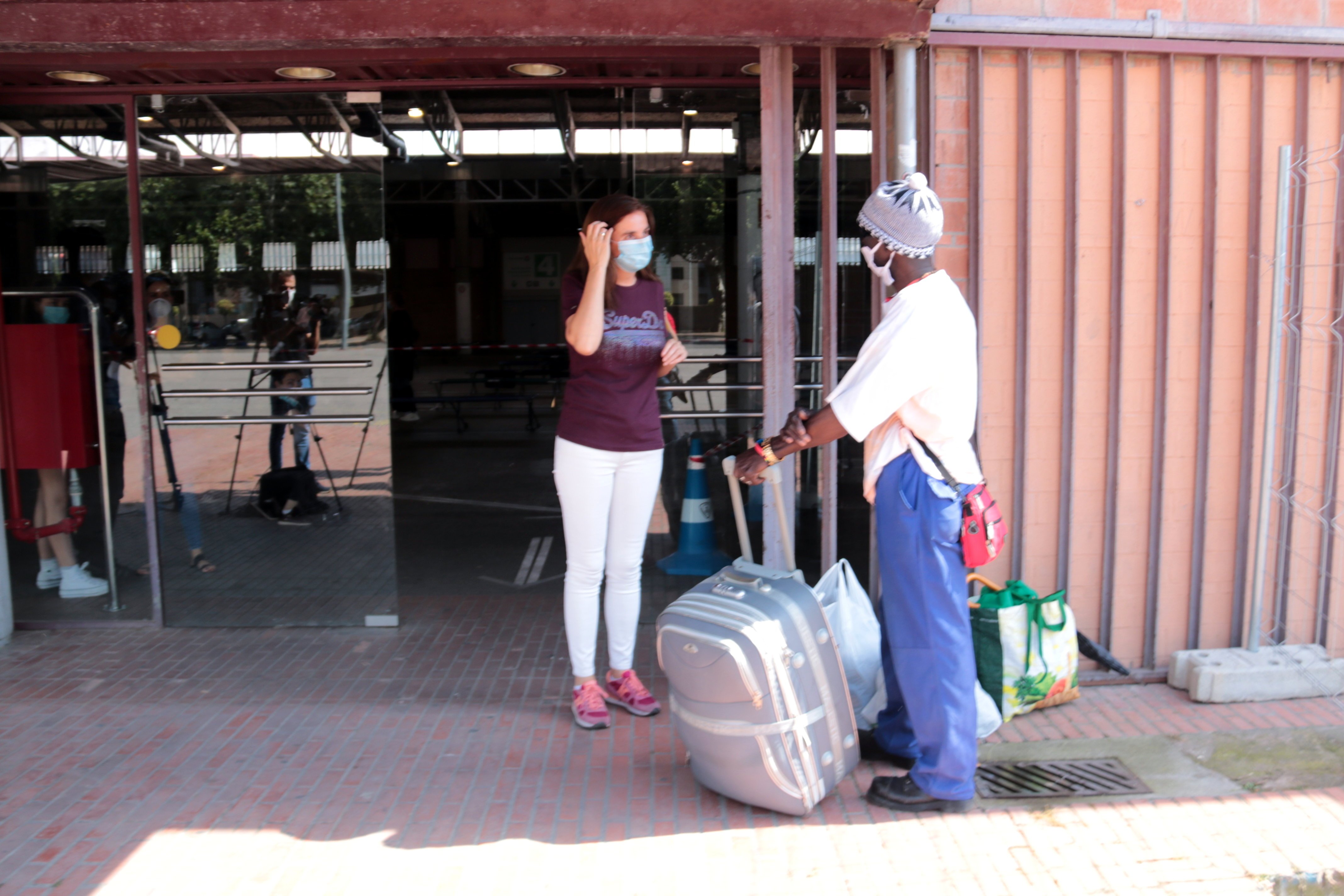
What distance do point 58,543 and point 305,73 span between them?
2.70 metres

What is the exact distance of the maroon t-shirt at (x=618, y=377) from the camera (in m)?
3.72

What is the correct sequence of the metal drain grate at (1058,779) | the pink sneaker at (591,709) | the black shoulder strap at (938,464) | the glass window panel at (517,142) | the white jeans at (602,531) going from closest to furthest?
the black shoulder strap at (938,464), the metal drain grate at (1058,779), the white jeans at (602,531), the pink sneaker at (591,709), the glass window panel at (517,142)

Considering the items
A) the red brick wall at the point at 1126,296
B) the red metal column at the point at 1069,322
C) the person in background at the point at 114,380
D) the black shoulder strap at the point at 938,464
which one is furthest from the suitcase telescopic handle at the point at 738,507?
the person in background at the point at 114,380

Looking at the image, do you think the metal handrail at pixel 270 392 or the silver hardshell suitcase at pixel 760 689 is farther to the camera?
the metal handrail at pixel 270 392

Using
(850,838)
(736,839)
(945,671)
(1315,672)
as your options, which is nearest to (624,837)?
(736,839)

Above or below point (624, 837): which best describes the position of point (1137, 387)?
above

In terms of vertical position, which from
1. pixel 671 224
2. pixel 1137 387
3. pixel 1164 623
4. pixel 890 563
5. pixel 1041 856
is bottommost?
pixel 1041 856

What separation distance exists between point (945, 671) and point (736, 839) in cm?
81

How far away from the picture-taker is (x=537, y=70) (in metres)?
4.80

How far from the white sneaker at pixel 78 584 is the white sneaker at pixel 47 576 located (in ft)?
0.11

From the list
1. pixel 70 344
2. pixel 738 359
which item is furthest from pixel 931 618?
pixel 70 344

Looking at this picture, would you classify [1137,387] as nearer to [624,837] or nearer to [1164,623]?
[1164,623]

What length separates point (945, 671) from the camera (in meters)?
3.17

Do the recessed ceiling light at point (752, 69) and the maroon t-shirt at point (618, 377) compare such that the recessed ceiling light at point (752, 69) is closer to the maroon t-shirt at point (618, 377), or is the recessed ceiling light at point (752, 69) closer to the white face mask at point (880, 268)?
the maroon t-shirt at point (618, 377)
